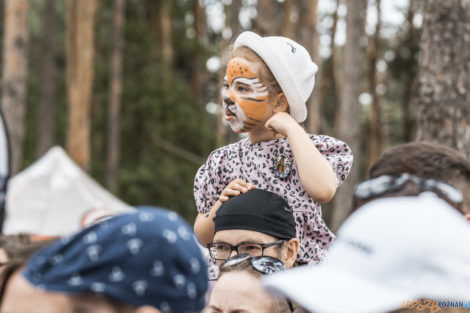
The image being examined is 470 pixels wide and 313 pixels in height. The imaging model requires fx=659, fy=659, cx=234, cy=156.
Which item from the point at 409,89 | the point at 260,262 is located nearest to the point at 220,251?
the point at 260,262

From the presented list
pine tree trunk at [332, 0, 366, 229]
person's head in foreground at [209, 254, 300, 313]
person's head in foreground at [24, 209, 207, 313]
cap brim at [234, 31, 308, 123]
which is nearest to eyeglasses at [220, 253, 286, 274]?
person's head in foreground at [209, 254, 300, 313]

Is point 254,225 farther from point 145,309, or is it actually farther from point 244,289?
point 145,309

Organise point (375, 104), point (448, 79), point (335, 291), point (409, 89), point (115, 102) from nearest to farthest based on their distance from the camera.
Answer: point (335, 291), point (448, 79), point (115, 102), point (375, 104), point (409, 89)

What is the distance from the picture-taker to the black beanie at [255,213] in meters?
2.64

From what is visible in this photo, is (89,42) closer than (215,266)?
No

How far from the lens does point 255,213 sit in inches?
104

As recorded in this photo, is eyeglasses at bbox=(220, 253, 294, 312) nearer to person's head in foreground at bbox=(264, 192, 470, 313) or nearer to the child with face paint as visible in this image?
the child with face paint

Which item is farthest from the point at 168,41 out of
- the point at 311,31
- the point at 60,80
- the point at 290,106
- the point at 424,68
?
the point at 290,106

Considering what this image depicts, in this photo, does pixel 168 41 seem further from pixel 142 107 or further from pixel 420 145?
pixel 420 145

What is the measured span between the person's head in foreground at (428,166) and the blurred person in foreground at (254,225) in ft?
2.82

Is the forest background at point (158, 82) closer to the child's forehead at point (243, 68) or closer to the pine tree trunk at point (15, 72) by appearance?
the pine tree trunk at point (15, 72)

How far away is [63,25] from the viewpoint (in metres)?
24.5

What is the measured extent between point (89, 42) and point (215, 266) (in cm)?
1423

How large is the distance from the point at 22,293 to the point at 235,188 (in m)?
1.31
